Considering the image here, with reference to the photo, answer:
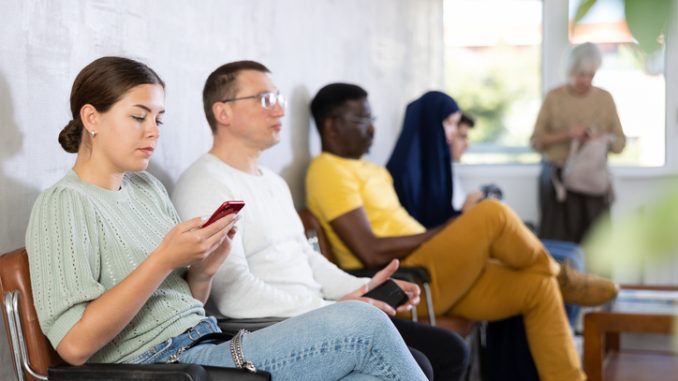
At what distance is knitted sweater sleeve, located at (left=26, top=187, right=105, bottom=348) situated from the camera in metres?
1.64

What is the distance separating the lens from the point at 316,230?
3.21 meters

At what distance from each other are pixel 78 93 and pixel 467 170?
16.7ft

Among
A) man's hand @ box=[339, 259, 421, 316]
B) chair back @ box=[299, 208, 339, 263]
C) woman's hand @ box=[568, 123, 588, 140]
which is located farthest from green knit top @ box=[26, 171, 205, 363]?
woman's hand @ box=[568, 123, 588, 140]

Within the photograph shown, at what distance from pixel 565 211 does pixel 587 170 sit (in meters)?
0.39

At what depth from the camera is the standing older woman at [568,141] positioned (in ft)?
18.2

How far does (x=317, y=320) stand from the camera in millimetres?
1771

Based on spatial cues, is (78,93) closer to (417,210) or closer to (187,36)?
(187,36)

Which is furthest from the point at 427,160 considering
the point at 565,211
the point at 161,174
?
the point at 565,211

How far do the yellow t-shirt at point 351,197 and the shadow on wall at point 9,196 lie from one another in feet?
4.78

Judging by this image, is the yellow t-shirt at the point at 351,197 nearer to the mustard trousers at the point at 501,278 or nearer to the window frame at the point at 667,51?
the mustard trousers at the point at 501,278

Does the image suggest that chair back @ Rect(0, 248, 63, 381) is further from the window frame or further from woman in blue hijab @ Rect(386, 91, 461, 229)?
woman in blue hijab @ Rect(386, 91, 461, 229)

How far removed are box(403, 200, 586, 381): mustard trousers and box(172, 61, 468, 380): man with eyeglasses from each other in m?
0.64

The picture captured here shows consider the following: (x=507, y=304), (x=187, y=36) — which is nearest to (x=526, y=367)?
(x=507, y=304)

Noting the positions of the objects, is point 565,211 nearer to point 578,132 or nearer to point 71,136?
point 578,132
